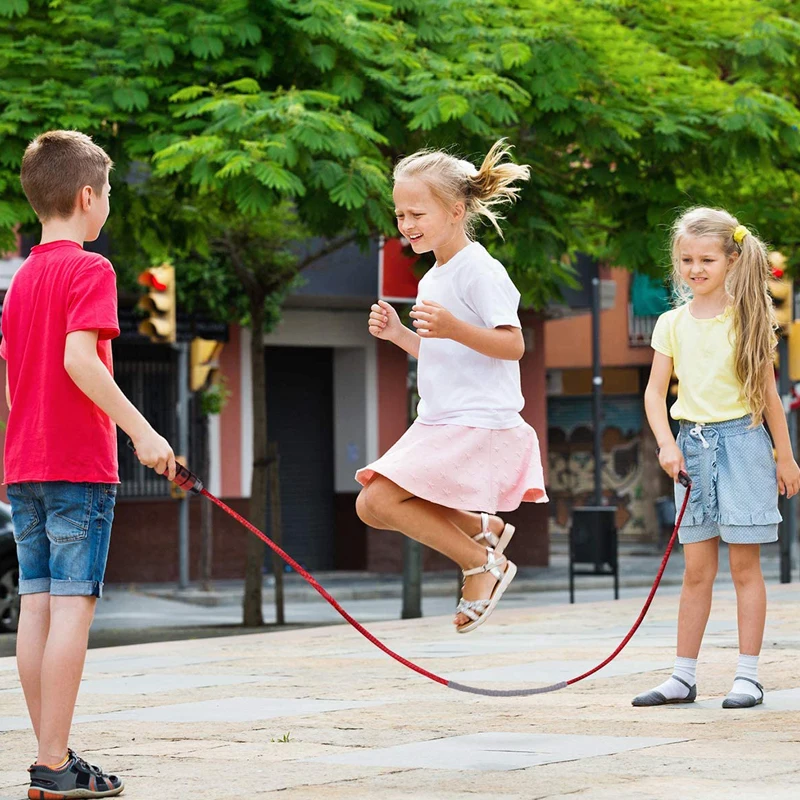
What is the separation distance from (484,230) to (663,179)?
69.2 inches

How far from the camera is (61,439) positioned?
16.1 feet

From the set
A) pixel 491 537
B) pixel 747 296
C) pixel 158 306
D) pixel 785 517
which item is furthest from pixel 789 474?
pixel 158 306

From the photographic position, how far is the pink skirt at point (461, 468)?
17.4 feet

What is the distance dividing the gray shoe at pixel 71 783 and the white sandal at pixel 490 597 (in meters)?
1.27

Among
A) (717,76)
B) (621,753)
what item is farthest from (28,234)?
(621,753)

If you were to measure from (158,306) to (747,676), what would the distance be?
13.3 metres

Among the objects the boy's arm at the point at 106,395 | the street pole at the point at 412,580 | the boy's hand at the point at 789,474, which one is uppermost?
the boy's arm at the point at 106,395

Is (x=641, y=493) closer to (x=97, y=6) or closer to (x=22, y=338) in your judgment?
(x=97, y=6)

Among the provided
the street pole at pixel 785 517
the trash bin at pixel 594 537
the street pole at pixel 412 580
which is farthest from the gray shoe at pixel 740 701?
the trash bin at pixel 594 537

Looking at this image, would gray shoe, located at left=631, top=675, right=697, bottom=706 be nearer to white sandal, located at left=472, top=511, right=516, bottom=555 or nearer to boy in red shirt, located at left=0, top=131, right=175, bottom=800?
white sandal, located at left=472, top=511, right=516, bottom=555

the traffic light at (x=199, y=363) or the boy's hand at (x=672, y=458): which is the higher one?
the traffic light at (x=199, y=363)

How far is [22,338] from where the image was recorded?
5023 mm

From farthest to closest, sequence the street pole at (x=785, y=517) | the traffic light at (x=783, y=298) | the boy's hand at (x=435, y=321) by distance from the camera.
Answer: the traffic light at (x=783, y=298), the street pole at (x=785, y=517), the boy's hand at (x=435, y=321)

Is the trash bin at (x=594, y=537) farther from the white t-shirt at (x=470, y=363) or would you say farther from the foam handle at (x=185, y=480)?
the foam handle at (x=185, y=480)
